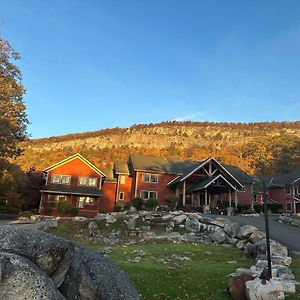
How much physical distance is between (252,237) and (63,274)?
17.7m

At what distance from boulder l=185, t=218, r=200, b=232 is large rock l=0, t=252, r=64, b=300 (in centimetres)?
2277

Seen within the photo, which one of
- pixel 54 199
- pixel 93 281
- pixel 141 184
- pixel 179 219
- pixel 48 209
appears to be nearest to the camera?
pixel 93 281

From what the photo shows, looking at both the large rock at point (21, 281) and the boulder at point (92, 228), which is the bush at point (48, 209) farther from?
the large rock at point (21, 281)

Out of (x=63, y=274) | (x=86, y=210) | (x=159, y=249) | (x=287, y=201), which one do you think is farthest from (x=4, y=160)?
(x=287, y=201)

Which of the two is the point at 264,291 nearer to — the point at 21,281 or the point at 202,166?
the point at 21,281

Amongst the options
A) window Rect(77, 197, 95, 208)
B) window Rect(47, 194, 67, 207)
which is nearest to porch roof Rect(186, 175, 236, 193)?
window Rect(77, 197, 95, 208)

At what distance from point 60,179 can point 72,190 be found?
238 cm

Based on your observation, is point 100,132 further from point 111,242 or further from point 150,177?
point 111,242

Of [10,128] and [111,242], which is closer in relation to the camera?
[111,242]

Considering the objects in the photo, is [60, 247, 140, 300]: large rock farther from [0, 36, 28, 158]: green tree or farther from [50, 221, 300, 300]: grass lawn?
[0, 36, 28, 158]: green tree

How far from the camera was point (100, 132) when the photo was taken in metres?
142

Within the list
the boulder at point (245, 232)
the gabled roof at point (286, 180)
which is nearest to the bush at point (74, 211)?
the boulder at point (245, 232)

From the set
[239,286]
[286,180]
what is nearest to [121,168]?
[286,180]

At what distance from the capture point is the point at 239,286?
386 inches
